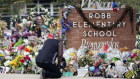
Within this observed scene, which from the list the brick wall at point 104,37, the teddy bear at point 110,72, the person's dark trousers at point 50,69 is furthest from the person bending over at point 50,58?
the brick wall at point 104,37

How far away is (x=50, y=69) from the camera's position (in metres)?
7.08

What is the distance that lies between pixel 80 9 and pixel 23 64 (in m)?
2.92

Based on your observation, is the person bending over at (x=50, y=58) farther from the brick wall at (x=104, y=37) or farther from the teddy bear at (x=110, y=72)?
the brick wall at (x=104, y=37)

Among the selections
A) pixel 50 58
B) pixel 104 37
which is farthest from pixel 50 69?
pixel 104 37

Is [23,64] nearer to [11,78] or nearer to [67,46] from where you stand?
[11,78]

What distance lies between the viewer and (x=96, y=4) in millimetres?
9898

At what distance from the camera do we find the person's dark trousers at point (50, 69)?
690 centimetres

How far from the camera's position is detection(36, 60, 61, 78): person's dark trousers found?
690 centimetres

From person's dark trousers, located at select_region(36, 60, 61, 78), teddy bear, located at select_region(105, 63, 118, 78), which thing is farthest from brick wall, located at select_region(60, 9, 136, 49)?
person's dark trousers, located at select_region(36, 60, 61, 78)

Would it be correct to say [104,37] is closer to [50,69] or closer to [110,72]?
[110,72]

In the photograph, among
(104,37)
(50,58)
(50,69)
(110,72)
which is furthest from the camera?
(104,37)

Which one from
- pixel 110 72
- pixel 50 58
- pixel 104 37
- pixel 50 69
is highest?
pixel 104 37

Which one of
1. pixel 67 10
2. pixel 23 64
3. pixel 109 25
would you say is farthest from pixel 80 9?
pixel 23 64

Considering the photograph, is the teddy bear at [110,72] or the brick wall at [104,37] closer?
the teddy bear at [110,72]
